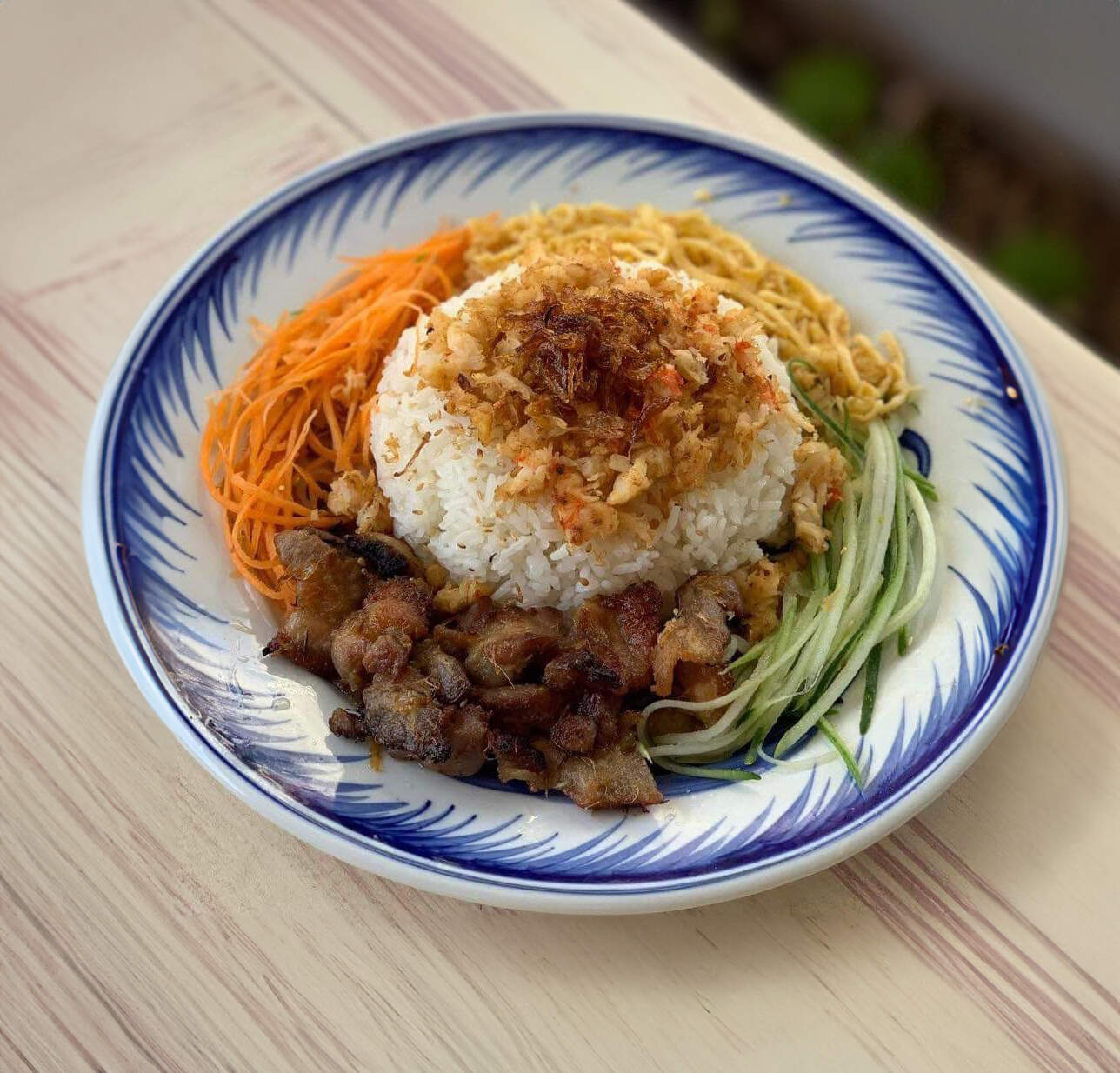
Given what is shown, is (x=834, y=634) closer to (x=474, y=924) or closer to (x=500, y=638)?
(x=500, y=638)

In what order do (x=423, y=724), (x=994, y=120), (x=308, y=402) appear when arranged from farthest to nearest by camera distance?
1. (x=994, y=120)
2. (x=308, y=402)
3. (x=423, y=724)

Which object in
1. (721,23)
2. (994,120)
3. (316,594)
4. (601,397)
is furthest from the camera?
(721,23)

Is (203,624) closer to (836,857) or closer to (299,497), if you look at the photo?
(299,497)

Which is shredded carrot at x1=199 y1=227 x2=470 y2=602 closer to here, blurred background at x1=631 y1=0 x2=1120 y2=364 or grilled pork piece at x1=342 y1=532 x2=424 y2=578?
grilled pork piece at x1=342 y1=532 x2=424 y2=578

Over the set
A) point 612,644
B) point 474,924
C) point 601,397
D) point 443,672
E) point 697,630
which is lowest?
point 474,924

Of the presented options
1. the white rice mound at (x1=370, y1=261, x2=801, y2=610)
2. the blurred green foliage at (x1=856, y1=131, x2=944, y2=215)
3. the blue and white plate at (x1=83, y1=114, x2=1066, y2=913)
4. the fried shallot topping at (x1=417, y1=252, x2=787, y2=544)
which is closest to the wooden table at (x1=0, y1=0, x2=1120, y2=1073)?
the blue and white plate at (x1=83, y1=114, x2=1066, y2=913)

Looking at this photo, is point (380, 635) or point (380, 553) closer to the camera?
point (380, 635)

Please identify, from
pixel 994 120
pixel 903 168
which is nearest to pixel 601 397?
pixel 903 168
